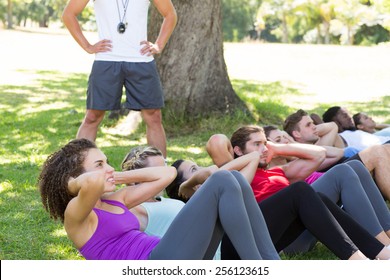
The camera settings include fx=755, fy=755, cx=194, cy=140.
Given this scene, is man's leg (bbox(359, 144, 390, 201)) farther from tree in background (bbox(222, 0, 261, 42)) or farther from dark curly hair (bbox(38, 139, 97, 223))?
tree in background (bbox(222, 0, 261, 42))

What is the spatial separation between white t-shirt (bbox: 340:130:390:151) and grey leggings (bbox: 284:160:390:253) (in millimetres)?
2002

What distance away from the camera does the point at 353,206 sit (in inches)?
175

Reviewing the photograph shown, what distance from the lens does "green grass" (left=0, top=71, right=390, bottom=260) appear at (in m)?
5.01

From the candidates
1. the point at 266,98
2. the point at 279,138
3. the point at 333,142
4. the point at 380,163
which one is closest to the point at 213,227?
the point at 279,138

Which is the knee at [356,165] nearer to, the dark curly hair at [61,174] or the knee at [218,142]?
the knee at [218,142]

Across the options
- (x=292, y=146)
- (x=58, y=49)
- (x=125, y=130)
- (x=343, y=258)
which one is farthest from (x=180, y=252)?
(x=58, y=49)

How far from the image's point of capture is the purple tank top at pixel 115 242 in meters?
3.66

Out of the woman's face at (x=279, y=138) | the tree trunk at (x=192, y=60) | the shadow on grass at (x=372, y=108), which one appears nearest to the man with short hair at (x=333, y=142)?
the woman's face at (x=279, y=138)

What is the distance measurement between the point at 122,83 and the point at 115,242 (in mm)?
3030

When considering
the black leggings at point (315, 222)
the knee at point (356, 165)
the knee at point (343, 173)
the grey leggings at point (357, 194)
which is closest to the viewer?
the black leggings at point (315, 222)

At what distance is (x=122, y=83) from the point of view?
6562 mm

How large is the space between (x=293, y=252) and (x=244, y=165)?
24.1 inches

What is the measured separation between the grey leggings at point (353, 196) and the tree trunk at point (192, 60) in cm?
443
